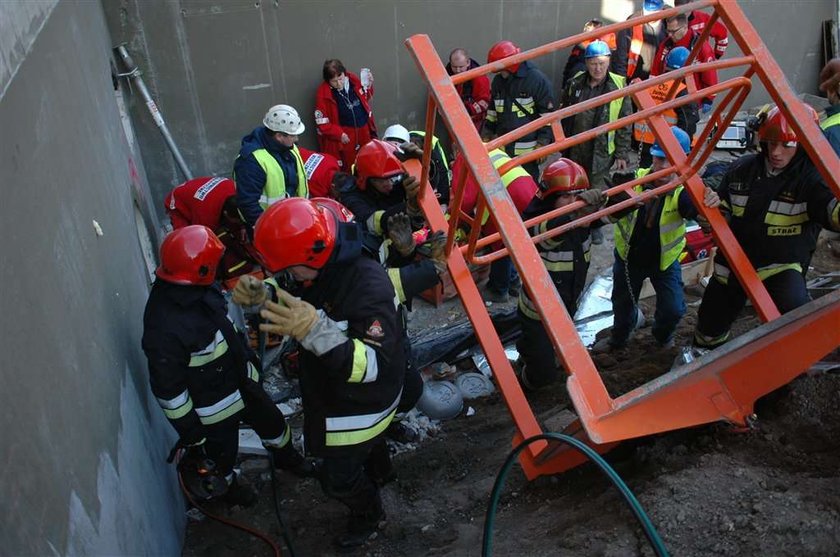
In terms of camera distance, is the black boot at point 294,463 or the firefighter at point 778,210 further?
the black boot at point 294,463

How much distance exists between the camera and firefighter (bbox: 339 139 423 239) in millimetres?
4117

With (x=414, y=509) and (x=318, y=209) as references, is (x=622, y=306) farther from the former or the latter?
(x=318, y=209)

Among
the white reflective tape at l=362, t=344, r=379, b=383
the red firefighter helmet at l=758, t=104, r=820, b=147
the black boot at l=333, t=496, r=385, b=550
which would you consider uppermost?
the red firefighter helmet at l=758, t=104, r=820, b=147

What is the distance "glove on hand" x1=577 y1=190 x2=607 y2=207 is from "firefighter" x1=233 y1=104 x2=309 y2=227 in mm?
2406

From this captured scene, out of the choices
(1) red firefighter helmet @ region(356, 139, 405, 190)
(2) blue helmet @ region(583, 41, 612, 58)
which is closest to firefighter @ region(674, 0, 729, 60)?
(2) blue helmet @ region(583, 41, 612, 58)

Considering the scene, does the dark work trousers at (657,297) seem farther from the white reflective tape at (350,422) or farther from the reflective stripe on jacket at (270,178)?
the reflective stripe on jacket at (270,178)

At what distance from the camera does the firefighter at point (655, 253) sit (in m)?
4.26

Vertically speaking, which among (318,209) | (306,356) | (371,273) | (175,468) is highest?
(318,209)

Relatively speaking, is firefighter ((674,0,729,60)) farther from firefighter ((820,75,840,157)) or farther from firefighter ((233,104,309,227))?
firefighter ((233,104,309,227))

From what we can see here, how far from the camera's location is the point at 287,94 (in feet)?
23.5

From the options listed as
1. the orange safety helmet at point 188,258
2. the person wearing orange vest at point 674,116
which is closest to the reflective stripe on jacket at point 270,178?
the orange safety helmet at point 188,258

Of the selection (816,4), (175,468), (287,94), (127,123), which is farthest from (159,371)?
(816,4)

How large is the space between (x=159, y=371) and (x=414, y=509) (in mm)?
1672

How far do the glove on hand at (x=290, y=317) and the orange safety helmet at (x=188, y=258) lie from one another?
27.8 inches
